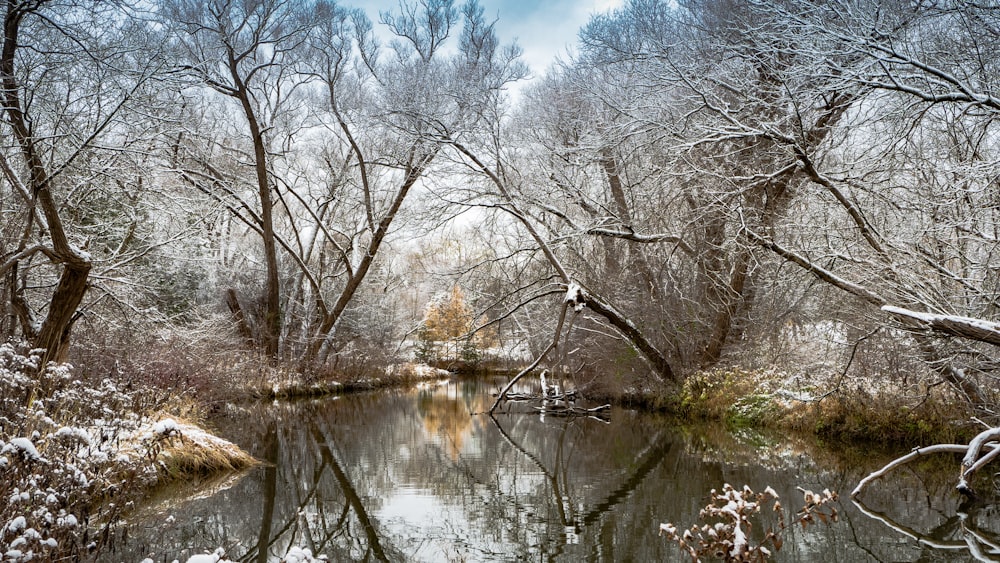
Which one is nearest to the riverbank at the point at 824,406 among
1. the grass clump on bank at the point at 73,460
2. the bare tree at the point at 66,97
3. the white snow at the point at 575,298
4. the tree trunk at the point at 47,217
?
the white snow at the point at 575,298

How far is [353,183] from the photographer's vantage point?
20.5m

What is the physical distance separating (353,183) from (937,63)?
1572 cm

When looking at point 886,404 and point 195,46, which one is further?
point 195,46

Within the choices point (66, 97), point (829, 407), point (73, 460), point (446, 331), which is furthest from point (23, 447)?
point (446, 331)

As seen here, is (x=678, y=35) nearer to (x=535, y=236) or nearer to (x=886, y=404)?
(x=535, y=236)

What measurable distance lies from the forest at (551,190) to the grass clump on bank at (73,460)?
17 centimetres

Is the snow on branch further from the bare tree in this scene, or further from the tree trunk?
the tree trunk

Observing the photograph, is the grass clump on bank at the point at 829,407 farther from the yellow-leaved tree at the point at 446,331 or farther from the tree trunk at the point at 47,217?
the yellow-leaved tree at the point at 446,331

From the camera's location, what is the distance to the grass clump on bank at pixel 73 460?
396cm

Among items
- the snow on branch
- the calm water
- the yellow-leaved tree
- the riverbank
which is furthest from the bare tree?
the yellow-leaved tree

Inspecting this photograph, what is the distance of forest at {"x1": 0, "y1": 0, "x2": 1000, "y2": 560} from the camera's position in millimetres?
7645

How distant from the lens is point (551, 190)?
46.9 feet

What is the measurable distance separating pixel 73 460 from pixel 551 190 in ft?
34.9

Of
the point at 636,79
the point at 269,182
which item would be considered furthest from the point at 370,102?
the point at 636,79
